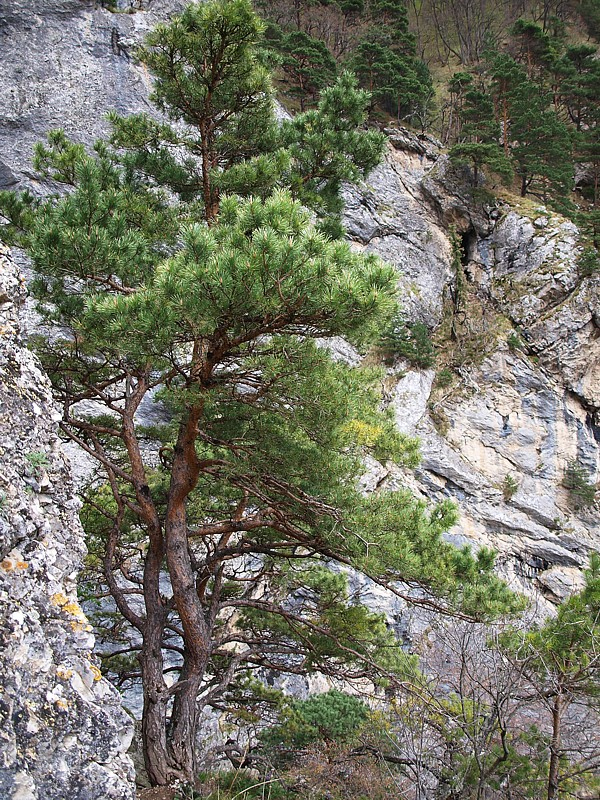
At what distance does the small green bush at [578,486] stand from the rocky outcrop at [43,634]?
14595 millimetres

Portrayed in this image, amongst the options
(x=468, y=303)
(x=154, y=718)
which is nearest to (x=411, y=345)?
(x=468, y=303)

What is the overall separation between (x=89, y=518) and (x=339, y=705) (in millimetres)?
3399

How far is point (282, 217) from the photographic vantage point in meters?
3.61

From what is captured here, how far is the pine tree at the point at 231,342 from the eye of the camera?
3.63 meters

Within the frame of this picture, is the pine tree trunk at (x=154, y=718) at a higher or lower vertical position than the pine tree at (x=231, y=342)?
lower

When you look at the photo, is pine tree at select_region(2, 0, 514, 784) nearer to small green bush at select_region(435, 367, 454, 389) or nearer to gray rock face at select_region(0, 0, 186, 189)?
gray rock face at select_region(0, 0, 186, 189)

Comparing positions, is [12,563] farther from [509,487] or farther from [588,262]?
[588,262]

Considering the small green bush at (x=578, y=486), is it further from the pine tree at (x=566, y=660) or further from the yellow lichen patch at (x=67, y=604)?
the yellow lichen patch at (x=67, y=604)

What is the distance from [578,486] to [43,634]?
1503cm

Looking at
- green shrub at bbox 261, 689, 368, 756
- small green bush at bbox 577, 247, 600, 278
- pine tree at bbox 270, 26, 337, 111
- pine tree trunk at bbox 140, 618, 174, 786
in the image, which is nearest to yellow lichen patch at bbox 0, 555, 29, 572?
pine tree trunk at bbox 140, 618, 174, 786

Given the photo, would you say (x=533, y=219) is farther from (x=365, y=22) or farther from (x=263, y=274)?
(x=263, y=274)

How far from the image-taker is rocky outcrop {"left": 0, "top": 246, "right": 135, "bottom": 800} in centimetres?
238

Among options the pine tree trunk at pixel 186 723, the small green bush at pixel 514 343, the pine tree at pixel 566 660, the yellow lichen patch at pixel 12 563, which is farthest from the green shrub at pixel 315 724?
the small green bush at pixel 514 343

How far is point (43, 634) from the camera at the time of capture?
264cm
